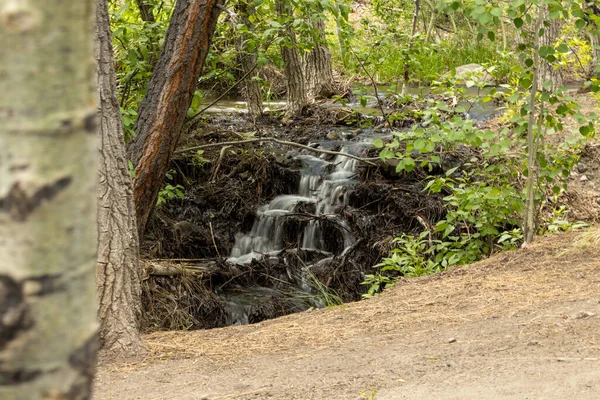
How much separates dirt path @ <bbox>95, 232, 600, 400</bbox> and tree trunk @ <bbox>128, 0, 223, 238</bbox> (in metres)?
1.53

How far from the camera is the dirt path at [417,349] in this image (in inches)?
129

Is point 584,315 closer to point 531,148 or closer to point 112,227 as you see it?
point 531,148

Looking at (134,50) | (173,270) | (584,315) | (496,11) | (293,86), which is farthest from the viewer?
(293,86)

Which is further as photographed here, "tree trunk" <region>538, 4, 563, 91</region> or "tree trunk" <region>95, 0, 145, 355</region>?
"tree trunk" <region>538, 4, 563, 91</region>

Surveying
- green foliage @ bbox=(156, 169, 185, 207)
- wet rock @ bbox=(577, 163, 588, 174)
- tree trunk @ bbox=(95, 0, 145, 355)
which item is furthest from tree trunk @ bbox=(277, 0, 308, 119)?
tree trunk @ bbox=(95, 0, 145, 355)

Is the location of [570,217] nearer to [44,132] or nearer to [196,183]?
[196,183]

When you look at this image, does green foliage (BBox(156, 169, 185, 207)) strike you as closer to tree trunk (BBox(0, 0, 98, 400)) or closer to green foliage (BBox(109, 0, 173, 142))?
green foliage (BBox(109, 0, 173, 142))

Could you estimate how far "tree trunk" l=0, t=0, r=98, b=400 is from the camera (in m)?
0.99

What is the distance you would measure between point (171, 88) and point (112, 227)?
5.95ft

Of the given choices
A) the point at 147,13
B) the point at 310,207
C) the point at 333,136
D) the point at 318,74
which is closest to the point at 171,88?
the point at 147,13

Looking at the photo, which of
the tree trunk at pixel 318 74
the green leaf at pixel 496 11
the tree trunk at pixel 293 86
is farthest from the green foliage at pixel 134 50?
the tree trunk at pixel 318 74

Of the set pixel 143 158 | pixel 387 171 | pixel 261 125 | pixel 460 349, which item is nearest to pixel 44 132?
pixel 460 349

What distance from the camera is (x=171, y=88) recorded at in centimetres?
578

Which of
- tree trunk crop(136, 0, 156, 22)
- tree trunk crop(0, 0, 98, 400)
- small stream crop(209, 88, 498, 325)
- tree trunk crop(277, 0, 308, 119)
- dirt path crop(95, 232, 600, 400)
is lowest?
small stream crop(209, 88, 498, 325)
